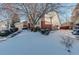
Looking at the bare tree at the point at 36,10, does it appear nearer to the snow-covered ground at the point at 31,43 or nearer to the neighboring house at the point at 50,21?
the neighboring house at the point at 50,21

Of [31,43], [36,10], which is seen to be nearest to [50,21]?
[36,10]

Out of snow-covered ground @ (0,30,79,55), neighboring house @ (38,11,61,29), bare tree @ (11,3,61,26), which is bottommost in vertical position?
snow-covered ground @ (0,30,79,55)

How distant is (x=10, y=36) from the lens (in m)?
1.99

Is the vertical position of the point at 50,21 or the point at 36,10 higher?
the point at 36,10

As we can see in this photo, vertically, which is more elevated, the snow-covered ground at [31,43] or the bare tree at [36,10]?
the bare tree at [36,10]

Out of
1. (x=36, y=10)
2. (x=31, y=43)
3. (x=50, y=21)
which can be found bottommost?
(x=31, y=43)

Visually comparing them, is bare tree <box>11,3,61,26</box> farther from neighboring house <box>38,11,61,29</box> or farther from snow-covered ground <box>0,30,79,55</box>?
snow-covered ground <box>0,30,79,55</box>

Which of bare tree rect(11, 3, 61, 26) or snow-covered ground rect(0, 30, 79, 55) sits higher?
bare tree rect(11, 3, 61, 26)

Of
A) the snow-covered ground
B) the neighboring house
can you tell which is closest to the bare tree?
the neighboring house

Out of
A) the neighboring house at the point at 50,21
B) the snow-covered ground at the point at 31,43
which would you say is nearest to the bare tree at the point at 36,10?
the neighboring house at the point at 50,21

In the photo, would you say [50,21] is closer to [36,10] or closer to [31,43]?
[36,10]
